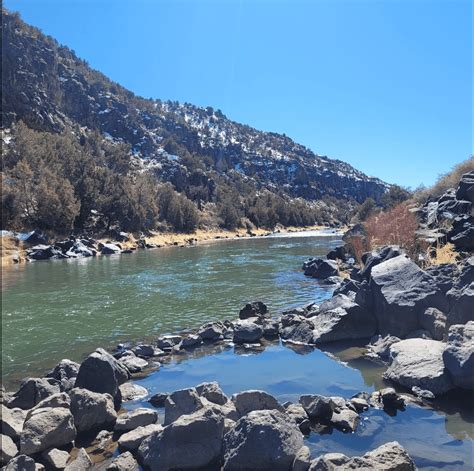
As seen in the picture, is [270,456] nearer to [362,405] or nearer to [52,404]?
[362,405]

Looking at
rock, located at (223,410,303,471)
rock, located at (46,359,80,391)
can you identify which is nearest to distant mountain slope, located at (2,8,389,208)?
rock, located at (46,359,80,391)

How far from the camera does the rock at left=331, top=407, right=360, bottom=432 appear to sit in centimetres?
891

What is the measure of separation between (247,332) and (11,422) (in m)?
8.69

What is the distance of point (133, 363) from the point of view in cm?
1365

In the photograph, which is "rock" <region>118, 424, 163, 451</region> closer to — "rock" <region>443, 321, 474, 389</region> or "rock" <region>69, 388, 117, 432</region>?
"rock" <region>69, 388, 117, 432</region>

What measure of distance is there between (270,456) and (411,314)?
27.6 feet

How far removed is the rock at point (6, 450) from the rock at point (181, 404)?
9.34 ft

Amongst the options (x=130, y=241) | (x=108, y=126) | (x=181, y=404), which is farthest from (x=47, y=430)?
(x=108, y=126)

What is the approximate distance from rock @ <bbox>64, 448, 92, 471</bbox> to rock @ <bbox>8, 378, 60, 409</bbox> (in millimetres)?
3154

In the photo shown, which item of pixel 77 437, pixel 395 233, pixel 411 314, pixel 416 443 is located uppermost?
pixel 395 233

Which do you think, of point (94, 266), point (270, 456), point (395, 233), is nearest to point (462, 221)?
point (395, 233)

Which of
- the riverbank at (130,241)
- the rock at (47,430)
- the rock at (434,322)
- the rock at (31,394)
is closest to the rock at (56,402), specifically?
the rock at (47,430)

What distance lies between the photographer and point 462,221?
23.4m

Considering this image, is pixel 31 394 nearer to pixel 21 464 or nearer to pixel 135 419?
pixel 135 419
